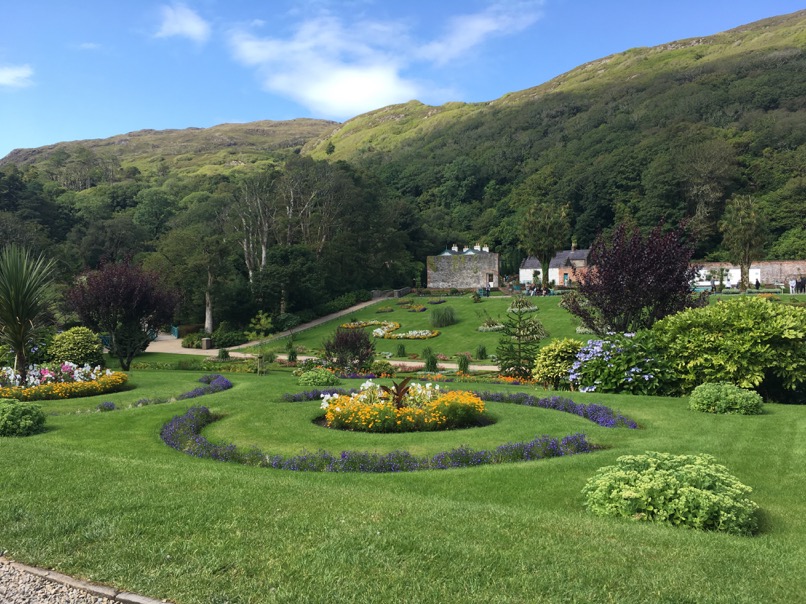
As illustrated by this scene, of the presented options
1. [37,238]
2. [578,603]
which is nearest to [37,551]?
[578,603]

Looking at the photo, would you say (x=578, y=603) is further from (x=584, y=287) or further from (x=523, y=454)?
(x=584, y=287)

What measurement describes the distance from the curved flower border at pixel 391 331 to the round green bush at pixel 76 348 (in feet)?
61.9

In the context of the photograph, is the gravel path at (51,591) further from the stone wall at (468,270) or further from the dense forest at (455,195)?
the stone wall at (468,270)

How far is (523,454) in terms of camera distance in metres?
8.30

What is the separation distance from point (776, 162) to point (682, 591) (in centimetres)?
8516

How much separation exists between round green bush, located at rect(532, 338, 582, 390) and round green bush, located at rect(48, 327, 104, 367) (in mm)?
14708

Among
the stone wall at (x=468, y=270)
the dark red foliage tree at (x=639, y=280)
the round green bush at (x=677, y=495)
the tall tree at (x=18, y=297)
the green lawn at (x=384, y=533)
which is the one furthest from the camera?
the stone wall at (x=468, y=270)

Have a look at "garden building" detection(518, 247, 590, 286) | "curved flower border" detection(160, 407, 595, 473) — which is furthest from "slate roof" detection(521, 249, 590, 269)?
"curved flower border" detection(160, 407, 595, 473)

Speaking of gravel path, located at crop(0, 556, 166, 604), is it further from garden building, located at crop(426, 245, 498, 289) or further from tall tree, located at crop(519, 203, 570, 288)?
garden building, located at crop(426, 245, 498, 289)

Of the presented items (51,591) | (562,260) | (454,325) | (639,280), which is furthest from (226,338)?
(562,260)

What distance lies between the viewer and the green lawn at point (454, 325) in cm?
3216

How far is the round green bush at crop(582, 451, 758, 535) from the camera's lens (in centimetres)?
525

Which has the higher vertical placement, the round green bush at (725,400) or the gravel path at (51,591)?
the gravel path at (51,591)

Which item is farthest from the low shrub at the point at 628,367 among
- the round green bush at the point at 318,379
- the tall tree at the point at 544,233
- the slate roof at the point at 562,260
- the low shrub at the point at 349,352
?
the slate roof at the point at 562,260
